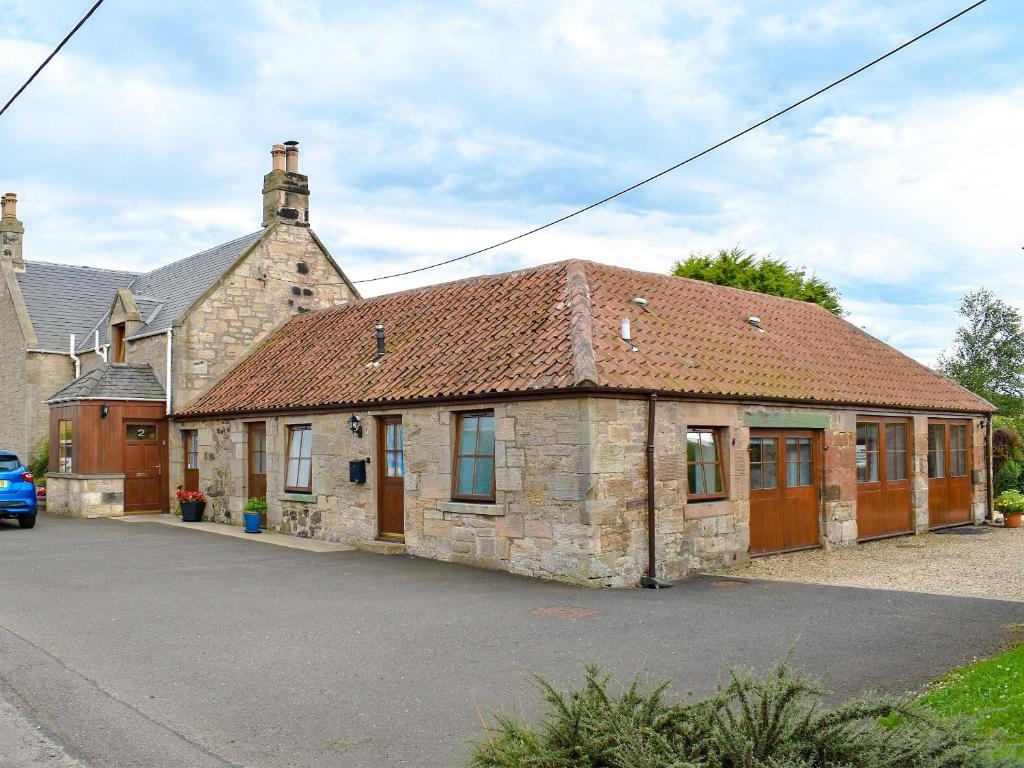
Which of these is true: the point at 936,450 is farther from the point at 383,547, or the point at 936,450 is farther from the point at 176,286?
the point at 176,286

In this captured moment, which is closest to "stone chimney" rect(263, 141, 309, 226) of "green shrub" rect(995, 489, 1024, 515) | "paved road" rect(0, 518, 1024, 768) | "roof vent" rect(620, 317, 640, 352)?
"paved road" rect(0, 518, 1024, 768)

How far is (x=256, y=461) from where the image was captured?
62.4 feet

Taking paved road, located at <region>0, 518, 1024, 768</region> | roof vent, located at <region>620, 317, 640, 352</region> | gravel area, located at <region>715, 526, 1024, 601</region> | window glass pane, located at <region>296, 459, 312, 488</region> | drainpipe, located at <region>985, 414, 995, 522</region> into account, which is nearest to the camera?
paved road, located at <region>0, 518, 1024, 768</region>

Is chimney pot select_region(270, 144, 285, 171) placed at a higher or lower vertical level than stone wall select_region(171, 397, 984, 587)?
higher

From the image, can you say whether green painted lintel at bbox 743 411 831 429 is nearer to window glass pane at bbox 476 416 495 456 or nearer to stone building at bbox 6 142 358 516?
window glass pane at bbox 476 416 495 456

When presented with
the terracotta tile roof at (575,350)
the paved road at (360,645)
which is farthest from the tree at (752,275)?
the paved road at (360,645)

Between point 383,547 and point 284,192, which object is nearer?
point 383,547

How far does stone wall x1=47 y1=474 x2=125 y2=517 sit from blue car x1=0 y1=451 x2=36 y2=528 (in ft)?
7.68

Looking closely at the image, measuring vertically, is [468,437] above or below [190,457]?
above

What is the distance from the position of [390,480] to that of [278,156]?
1203cm

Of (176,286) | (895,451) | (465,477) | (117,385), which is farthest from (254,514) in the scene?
(895,451)

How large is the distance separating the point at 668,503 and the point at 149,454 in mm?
14574

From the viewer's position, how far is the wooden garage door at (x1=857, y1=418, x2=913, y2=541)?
16734 millimetres

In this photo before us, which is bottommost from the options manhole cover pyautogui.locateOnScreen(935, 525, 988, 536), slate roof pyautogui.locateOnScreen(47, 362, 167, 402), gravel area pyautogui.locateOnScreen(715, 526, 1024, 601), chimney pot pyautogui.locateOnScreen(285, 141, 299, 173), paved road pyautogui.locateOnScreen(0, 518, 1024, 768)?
manhole cover pyautogui.locateOnScreen(935, 525, 988, 536)
